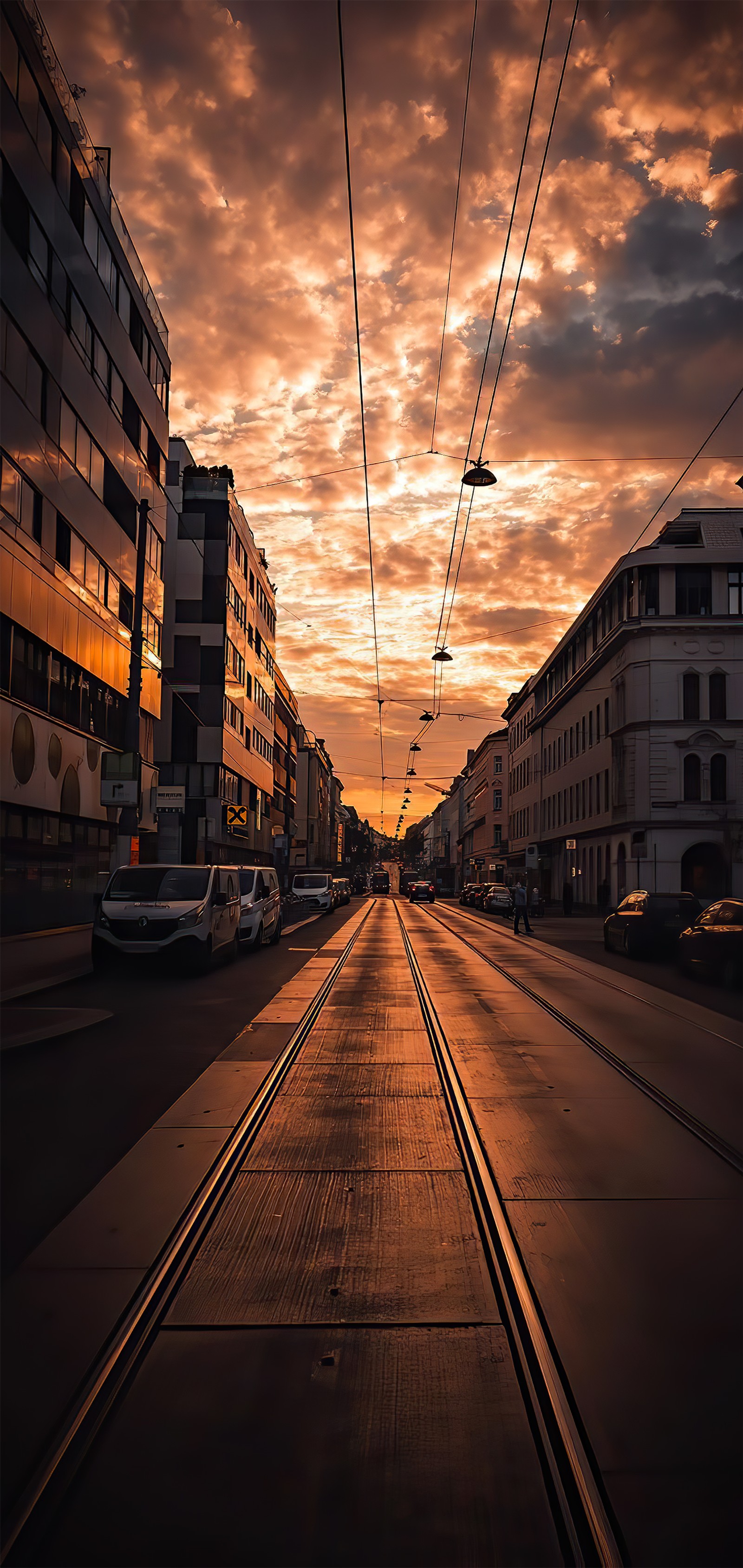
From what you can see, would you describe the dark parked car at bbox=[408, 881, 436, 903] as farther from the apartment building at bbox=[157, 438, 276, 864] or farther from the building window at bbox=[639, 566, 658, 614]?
the building window at bbox=[639, 566, 658, 614]

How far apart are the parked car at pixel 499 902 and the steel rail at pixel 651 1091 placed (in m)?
38.1

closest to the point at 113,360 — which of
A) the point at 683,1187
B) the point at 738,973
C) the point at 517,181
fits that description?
the point at 517,181

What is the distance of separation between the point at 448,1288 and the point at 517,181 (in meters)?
12.3

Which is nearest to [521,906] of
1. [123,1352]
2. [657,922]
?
[657,922]

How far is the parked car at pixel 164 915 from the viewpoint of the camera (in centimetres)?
1658

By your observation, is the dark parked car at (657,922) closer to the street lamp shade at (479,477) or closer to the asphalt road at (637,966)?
the asphalt road at (637,966)

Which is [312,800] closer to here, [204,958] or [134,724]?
[134,724]

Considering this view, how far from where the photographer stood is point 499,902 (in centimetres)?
5500

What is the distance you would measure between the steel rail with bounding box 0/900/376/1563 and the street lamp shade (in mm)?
15967

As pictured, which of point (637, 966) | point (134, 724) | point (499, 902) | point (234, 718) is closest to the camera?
point (637, 966)

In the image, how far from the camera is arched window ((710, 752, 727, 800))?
1868 inches

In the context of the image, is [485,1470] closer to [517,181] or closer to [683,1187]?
[683,1187]

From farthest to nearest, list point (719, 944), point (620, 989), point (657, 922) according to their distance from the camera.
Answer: point (657, 922) → point (719, 944) → point (620, 989)

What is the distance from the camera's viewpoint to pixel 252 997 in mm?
14828
